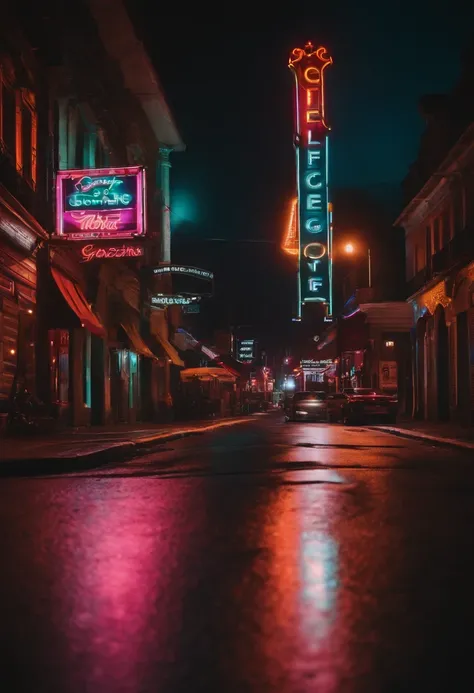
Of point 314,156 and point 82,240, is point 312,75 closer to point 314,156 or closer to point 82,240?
point 314,156

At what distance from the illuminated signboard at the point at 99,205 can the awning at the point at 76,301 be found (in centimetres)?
147

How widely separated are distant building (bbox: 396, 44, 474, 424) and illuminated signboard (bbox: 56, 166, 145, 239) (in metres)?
10.7

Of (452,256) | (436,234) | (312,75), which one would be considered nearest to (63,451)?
(452,256)

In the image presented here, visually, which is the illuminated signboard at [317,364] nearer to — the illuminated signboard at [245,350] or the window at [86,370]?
the illuminated signboard at [245,350]

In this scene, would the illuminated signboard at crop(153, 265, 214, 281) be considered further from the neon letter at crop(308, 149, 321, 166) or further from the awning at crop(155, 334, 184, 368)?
the neon letter at crop(308, 149, 321, 166)

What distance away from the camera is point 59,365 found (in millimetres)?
25000

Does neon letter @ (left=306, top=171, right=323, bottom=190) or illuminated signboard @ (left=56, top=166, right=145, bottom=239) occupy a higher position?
neon letter @ (left=306, top=171, right=323, bottom=190)

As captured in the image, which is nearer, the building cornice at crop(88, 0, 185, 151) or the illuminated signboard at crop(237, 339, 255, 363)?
the building cornice at crop(88, 0, 185, 151)

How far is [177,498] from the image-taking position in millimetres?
10062

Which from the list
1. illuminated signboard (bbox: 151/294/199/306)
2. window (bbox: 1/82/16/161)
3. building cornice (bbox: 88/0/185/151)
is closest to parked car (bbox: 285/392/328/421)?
illuminated signboard (bbox: 151/294/199/306)

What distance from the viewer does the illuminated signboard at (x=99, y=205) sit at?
74.3ft

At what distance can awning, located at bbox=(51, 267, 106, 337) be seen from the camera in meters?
22.8

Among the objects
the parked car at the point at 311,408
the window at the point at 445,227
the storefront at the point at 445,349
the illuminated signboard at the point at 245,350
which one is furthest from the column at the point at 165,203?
the illuminated signboard at the point at 245,350

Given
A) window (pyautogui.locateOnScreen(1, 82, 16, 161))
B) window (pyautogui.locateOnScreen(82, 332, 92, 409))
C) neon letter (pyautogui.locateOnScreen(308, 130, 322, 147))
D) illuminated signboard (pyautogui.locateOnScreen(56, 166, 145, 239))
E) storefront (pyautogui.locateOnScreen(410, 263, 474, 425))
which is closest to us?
window (pyautogui.locateOnScreen(1, 82, 16, 161))
